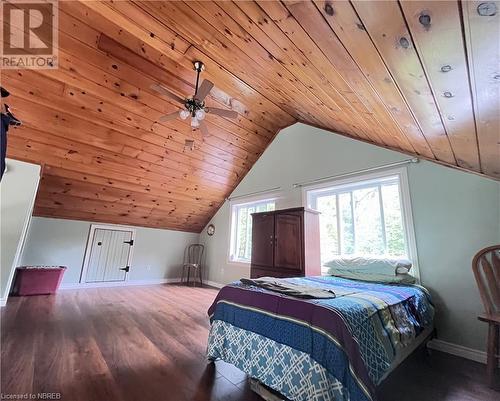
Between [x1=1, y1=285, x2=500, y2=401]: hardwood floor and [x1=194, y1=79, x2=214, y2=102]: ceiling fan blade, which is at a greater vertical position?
[x1=194, y1=79, x2=214, y2=102]: ceiling fan blade

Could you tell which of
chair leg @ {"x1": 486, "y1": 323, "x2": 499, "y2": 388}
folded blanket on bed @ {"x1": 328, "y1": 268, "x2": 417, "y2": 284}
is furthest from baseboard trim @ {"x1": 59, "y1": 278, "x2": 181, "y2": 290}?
chair leg @ {"x1": 486, "y1": 323, "x2": 499, "y2": 388}

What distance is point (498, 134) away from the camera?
1318 millimetres

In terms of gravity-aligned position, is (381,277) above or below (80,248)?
below

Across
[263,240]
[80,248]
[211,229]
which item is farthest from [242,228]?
[80,248]

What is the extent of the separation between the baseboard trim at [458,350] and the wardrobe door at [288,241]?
1.54 meters

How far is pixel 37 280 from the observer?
12.8 feet

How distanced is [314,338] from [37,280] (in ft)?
15.7

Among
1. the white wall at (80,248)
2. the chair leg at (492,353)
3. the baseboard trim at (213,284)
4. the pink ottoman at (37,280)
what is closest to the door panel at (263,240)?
the baseboard trim at (213,284)

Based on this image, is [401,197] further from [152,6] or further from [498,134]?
[152,6]

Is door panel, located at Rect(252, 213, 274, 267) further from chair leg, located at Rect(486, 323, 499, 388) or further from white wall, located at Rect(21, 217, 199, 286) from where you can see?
white wall, located at Rect(21, 217, 199, 286)

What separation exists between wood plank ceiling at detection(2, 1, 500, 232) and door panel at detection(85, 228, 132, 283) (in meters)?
0.35

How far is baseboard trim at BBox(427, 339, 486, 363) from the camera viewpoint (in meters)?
2.12

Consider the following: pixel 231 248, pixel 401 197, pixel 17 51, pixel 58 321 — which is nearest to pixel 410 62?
pixel 401 197

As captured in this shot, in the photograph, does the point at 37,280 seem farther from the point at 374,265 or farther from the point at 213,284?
the point at 374,265
